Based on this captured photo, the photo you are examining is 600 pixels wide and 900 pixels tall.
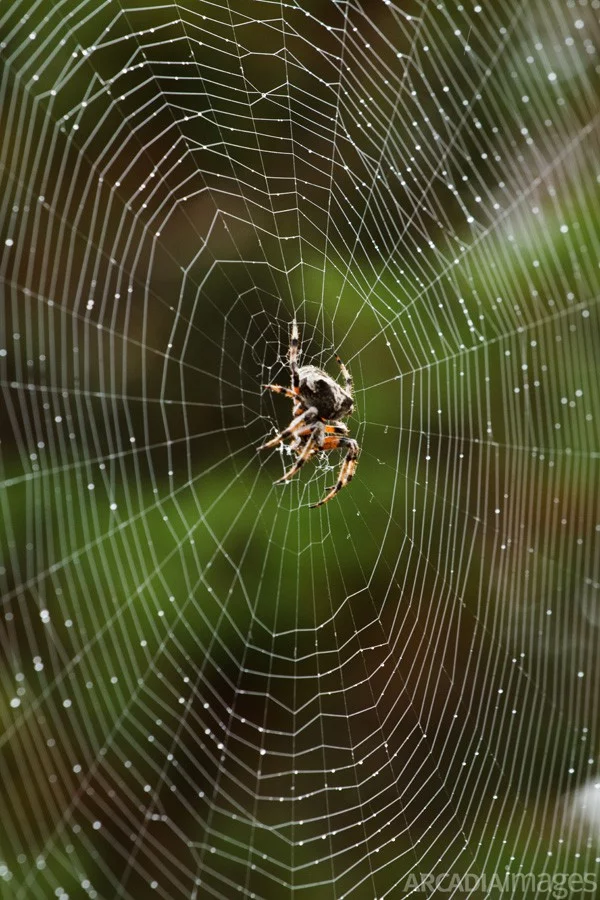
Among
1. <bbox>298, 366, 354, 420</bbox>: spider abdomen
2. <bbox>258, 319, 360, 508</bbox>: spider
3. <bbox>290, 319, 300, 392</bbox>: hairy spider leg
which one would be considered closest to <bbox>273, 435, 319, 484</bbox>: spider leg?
<bbox>258, 319, 360, 508</bbox>: spider

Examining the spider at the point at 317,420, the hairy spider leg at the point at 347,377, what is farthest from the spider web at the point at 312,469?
the spider at the point at 317,420

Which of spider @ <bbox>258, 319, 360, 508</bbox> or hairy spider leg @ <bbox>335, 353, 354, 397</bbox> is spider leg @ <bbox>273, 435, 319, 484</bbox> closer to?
spider @ <bbox>258, 319, 360, 508</bbox>

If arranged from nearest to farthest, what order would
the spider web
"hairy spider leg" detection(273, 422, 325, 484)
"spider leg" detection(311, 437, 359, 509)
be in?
1. the spider web
2. "hairy spider leg" detection(273, 422, 325, 484)
3. "spider leg" detection(311, 437, 359, 509)

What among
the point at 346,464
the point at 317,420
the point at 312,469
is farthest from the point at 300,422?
the point at 312,469

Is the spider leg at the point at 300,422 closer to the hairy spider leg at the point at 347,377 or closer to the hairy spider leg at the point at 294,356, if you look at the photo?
the hairy spider leg at the point at 294,356

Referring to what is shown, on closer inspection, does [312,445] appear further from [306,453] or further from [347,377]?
[347,377]
